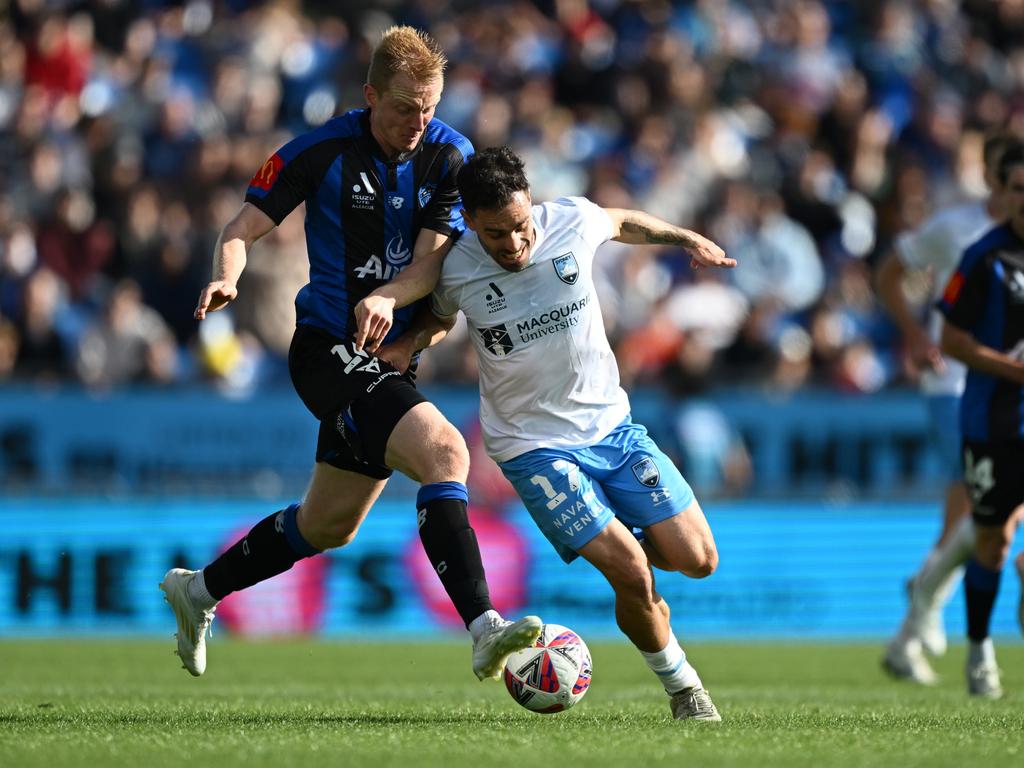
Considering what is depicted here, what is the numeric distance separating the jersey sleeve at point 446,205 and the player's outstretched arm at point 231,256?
0.70m

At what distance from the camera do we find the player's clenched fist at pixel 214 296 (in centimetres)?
643

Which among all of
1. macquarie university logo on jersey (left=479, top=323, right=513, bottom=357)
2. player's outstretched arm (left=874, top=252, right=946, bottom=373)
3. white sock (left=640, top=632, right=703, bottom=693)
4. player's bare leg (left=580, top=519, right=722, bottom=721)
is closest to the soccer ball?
player's bare leg (left=580, top=519, right=722, bottom=721)

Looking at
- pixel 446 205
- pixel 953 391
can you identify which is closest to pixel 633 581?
pixel 446 205

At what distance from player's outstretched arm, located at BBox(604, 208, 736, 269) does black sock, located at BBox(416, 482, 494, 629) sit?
1.43 m

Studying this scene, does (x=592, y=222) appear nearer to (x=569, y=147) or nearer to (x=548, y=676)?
(x=548, y=676)

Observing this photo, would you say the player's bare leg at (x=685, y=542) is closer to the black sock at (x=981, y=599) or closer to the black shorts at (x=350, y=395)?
the black shorts at (x=350, y=395)

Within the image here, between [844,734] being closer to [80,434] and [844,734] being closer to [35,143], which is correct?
[80,434]

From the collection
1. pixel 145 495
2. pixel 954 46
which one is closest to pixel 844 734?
pixel 145 495

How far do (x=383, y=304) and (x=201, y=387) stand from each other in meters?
8.51

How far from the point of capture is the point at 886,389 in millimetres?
15430

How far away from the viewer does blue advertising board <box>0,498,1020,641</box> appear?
536 inches

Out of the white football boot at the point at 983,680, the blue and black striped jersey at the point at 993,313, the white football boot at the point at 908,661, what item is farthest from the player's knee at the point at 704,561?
the white football boot at the point at 908,661

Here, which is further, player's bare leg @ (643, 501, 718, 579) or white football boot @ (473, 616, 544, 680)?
player's bare leg @ (643, 501, 718, 579)

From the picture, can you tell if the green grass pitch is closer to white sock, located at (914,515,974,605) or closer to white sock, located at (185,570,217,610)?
white sock, located at (185,570,217,610)
